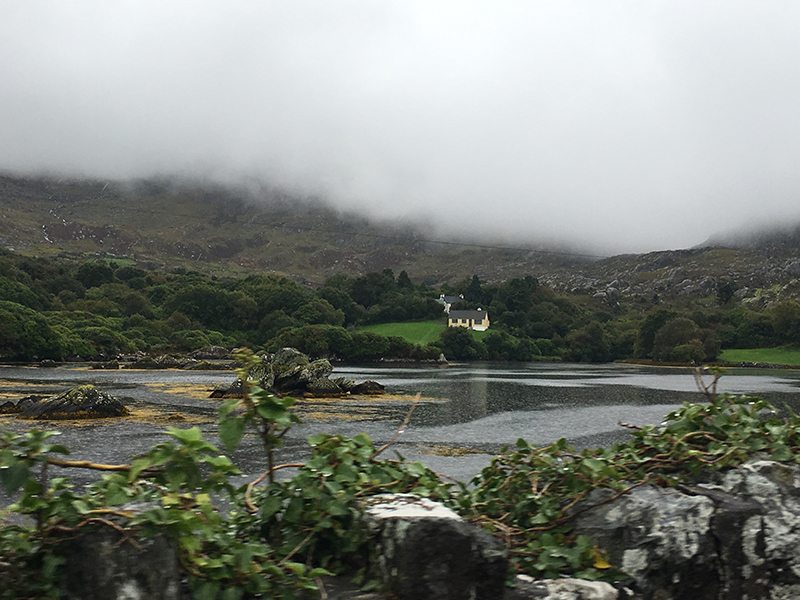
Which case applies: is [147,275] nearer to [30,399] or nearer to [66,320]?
[66,320]

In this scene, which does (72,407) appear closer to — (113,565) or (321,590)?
(321,590)

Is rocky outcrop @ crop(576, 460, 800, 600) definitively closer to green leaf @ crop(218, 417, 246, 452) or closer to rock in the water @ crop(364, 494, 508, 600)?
rock in the water @ crop(364, 494, 508, 600)

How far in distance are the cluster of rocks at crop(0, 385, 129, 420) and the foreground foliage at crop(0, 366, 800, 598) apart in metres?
32.3

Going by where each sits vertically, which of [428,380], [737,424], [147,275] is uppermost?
[147,275]

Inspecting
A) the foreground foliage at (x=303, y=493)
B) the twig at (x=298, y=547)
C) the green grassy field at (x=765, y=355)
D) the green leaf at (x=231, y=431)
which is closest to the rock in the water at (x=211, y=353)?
the green grassy field at (x=765, y=355)

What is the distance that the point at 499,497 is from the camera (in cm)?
704

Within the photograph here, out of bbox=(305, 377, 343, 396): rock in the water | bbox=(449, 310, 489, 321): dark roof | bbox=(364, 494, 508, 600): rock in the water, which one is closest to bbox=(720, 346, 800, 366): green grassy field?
bbox=(449, 310, 489, 321): dark roof

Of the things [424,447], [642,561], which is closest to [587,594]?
[642,561]

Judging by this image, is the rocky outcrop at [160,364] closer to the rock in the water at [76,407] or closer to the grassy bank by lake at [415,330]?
the grassy bank by lake at [415,330]

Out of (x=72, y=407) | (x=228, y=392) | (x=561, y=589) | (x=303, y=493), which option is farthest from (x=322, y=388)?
(x=561, y=589)

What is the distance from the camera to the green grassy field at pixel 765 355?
134325 millimetres

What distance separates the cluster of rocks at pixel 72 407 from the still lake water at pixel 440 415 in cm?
186

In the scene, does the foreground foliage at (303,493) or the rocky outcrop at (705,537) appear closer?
the foreground foliage at (303,493)

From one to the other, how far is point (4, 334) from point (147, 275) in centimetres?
9580
